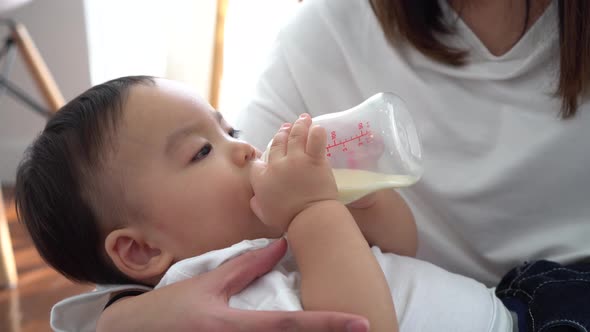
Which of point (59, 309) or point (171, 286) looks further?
point (59, 309)

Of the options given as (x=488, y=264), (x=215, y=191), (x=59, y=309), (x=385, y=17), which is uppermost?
(x=385, y=17)

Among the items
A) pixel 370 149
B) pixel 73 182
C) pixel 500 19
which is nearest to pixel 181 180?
pixel 73 182

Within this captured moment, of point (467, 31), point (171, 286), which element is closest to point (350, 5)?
point (467, 31)

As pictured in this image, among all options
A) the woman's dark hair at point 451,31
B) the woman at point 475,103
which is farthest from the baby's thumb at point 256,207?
the woman's dark hair at point 451,31

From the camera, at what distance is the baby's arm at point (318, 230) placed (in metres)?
0.69

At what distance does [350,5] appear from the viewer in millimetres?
1177

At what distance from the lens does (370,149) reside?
2.74ft

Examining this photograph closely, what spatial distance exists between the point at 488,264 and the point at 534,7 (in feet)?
1.46

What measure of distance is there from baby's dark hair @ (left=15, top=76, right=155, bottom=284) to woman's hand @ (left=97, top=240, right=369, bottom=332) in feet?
0.34

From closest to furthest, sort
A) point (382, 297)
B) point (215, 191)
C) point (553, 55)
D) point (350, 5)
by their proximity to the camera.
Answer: point (382, 297) < point (215, 191) < point (553, 55) < point (350, 5)

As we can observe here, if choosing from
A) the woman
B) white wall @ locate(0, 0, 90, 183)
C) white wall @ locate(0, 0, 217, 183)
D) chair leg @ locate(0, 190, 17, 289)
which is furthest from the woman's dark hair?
white wall @ locate(0, 0, 90, 183)

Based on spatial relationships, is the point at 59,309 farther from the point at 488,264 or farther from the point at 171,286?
the point at 488,264

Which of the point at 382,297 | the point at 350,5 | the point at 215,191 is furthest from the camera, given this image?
the point at 350,5

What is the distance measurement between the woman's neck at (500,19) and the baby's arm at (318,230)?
0.48 meters
